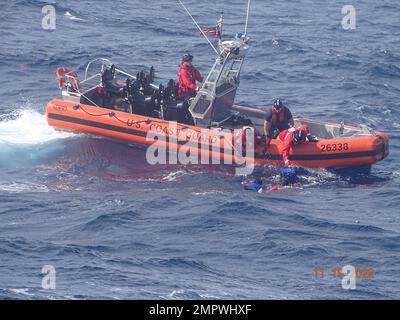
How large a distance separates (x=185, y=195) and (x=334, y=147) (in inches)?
153

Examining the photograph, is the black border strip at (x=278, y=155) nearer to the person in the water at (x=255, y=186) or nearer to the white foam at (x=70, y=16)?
the person in the water at (x=255, y=186)

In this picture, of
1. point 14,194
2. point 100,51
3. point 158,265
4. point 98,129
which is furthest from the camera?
point 100,51

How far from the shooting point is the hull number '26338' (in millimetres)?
23266

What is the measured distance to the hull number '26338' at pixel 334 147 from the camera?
23.3 meters

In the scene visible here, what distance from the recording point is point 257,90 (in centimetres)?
3003

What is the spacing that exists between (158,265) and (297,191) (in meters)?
5.63

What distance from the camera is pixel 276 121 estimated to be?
2391 cm

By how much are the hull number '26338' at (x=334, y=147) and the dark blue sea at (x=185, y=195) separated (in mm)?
549

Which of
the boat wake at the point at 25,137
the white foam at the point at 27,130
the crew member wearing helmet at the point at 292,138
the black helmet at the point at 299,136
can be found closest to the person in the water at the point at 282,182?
the crew member wearing helmet at the point at 292,138

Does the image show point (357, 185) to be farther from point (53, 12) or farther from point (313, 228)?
point (53, 12)

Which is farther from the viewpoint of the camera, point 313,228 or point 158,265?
point 313,228
